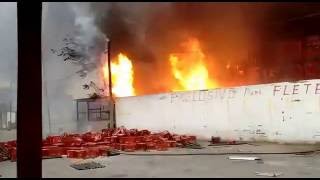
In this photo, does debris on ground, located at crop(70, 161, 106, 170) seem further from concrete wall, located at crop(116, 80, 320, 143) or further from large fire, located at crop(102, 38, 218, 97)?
large fire, located at crop(102, 38, 218, 97)

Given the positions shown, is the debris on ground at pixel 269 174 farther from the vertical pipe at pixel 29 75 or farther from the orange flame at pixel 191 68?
the orange flame at pixel 191 68

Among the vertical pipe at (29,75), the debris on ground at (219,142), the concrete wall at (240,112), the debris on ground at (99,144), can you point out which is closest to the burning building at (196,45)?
the concrete wall at (240,112)

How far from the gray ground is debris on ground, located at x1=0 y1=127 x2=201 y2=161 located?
0.48m

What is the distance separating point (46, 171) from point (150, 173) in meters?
2.42

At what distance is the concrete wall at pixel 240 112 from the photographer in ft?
42.1

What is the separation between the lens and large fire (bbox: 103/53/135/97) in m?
21.0

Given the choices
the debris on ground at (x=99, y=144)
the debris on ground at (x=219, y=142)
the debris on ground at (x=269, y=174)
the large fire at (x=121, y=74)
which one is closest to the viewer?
the debris on ground at (x=269, y=174)

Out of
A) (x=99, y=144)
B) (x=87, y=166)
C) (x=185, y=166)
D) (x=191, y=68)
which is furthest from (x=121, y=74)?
(x=185, y=166)

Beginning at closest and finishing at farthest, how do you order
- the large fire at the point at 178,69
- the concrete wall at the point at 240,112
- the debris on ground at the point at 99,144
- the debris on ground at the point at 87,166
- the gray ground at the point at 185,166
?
1. the gray ground at the point at 185,166
2. the debris on ground at the point at 87,166
3. the debris on ground at the point at 99,144
4. the concrete wall at the point at 240,112
5. the large fire at the point at 178,69

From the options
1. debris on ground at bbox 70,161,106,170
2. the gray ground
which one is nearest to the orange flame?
the gray ground

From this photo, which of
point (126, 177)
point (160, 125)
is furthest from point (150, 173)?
point (160, 125)

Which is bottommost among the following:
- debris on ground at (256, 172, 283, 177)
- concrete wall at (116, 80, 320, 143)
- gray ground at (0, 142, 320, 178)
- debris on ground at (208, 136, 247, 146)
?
debris on ground at (256, 172, 283, 177)

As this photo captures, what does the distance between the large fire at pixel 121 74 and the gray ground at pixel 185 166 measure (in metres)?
10.0

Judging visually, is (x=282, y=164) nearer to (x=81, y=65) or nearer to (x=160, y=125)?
(x=160, y=125)
